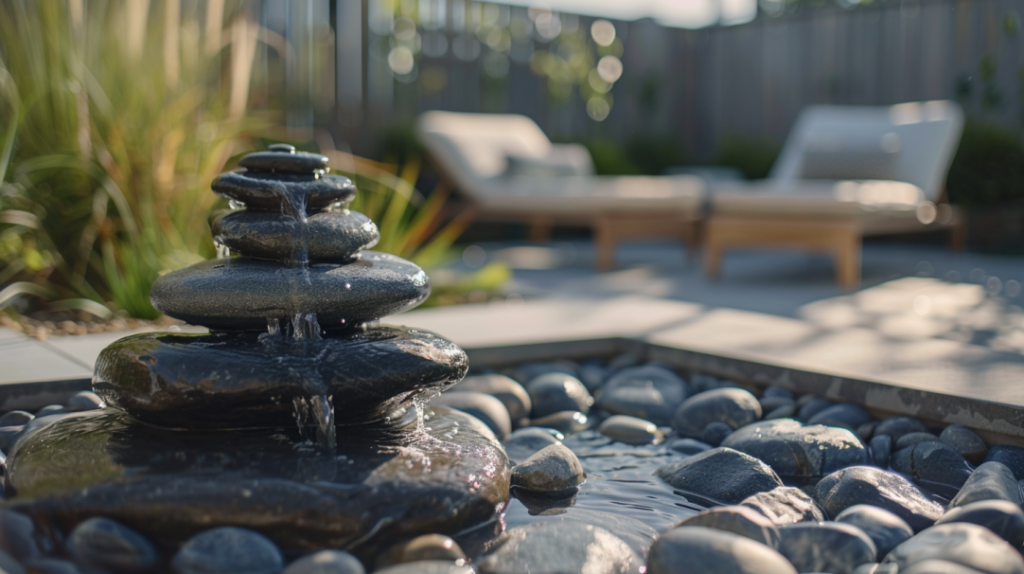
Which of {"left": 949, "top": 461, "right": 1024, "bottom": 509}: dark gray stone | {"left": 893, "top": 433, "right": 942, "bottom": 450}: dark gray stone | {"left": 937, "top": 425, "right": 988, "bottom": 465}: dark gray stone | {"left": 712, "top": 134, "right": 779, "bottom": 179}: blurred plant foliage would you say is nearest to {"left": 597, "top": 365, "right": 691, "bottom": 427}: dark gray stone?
{"left": 893, "top": 433, "right": 942, "bottom": 450}: dark gray stone

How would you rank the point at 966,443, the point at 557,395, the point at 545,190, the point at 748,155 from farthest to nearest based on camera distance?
the point at 748,155 → the point at 545,190 → the point at 557,395 → the point at 966,443

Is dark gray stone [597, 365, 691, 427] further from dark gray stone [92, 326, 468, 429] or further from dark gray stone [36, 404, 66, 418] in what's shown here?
dark gray stone [36, 404, 66, 418]

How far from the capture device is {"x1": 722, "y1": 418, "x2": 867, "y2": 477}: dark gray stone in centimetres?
192

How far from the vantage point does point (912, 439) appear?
1.97 metres

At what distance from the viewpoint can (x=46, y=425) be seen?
178cm

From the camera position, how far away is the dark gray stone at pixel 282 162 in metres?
1.90

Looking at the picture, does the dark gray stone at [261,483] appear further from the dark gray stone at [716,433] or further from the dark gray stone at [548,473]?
the dark gray stone at [716,433]

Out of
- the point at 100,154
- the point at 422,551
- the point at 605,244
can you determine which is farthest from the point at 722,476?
the point at 605,244

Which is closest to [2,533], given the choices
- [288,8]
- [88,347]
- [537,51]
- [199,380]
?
[199,380]

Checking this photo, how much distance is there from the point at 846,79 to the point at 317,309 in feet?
27.1

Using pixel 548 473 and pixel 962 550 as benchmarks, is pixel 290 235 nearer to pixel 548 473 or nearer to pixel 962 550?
pixel 548 473

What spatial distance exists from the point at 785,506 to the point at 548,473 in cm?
47

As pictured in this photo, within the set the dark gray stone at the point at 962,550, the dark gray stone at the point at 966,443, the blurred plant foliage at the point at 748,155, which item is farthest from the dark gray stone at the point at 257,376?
the blurred plant foliage at the point at 748,155

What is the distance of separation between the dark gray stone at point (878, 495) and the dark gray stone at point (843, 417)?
0.38 m
